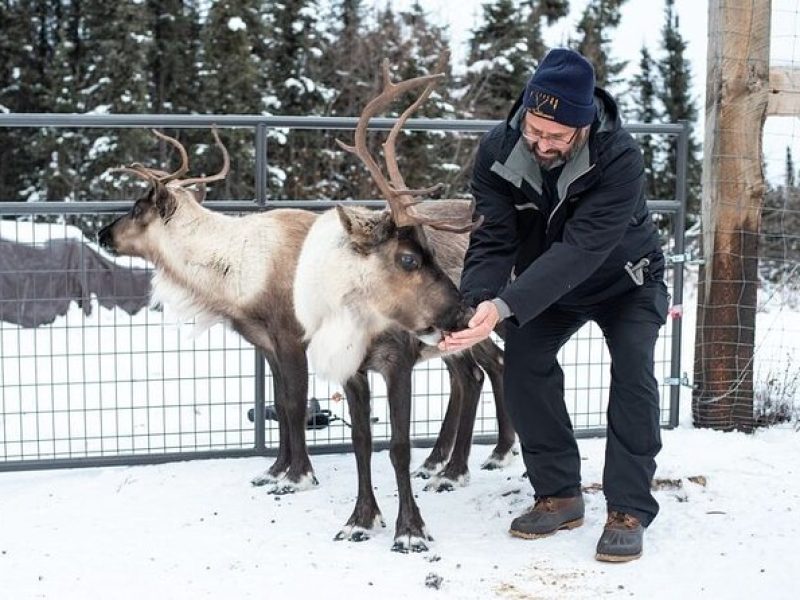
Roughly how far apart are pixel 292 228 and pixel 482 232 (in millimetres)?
1357

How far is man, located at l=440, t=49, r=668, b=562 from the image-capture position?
3.44 meters

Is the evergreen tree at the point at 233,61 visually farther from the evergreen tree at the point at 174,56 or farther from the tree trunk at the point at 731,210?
the tree trunk at the point at 731,210

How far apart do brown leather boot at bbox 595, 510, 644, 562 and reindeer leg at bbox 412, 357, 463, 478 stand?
1393 mm

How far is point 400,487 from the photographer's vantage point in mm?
3906

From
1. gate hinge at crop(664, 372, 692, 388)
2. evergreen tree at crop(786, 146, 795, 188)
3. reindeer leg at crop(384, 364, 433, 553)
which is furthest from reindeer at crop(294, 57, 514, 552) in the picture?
evergreen tree at crop(786, 146, 795, 188)

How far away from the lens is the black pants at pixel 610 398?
3.71 m

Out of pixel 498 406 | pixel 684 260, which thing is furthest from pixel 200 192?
pixel 684 260

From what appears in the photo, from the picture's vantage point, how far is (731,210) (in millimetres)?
5355

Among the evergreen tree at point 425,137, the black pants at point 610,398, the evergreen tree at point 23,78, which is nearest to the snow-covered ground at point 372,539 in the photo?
the black pants at point 610,398

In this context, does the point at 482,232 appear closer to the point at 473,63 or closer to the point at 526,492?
the point at 526,492

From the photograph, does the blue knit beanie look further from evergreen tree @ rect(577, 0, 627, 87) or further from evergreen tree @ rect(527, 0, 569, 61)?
evergreen tree @ rect(577, 0, 627, 87)

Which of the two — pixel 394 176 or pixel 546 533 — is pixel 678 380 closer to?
pixel 546 533

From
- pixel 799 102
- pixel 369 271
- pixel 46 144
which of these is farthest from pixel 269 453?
pixel 46 144

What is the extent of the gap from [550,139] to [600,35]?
69.3ft
